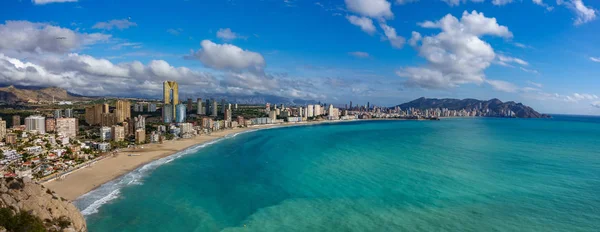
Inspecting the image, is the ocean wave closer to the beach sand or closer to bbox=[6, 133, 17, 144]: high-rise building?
the beach sand

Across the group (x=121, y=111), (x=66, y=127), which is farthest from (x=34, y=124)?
(x=121, y=111)

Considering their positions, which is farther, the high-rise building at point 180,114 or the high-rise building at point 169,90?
the high-rise building at point 169,90

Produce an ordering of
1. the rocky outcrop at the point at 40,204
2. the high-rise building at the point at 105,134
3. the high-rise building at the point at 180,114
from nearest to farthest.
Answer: the rocky outcrop at the point at 40,204 → the high-rise building at the point at 105,134 → the high-rise building at the point at 180,114

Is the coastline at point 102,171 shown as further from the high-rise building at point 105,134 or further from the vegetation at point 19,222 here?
the high-rise building at point 105,134

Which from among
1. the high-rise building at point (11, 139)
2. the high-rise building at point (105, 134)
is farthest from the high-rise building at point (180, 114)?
the high-rise building at point (11, 139)

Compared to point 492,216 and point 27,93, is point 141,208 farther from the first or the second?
point 27,93

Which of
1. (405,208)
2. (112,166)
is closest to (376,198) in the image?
(405,208)

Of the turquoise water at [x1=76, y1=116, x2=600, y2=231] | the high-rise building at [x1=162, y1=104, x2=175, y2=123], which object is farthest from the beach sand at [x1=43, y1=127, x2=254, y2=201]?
the high-rise building at [x1=162, y1=104, x2=175, y2=123]
